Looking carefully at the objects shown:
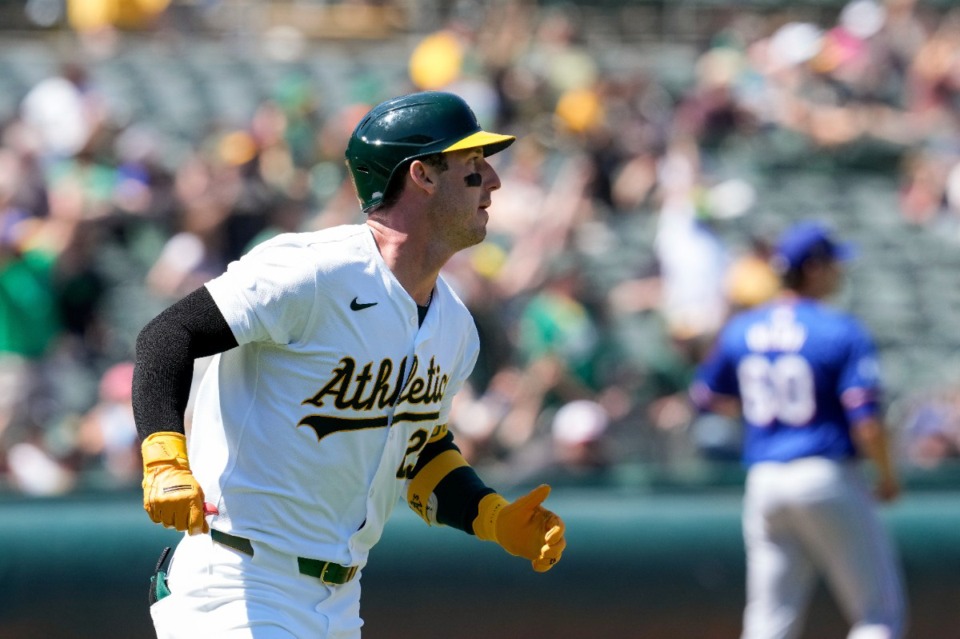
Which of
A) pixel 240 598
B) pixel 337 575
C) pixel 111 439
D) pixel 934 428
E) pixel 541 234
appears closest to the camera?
pixel 240 598

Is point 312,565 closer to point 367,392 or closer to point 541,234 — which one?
point 367,392

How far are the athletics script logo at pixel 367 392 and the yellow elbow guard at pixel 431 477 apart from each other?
1.06 ft

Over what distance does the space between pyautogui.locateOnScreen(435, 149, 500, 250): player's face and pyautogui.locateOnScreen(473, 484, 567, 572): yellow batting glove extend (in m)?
0.63

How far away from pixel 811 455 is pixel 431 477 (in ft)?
8.09

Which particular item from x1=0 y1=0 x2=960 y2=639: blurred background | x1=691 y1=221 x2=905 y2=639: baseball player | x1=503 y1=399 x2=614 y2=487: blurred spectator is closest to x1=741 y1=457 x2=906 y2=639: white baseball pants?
x1=691 y1=221 x2=905 y2=639: baseball player

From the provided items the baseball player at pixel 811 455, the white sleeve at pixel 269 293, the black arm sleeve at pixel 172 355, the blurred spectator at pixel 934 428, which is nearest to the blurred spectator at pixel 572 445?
the baseball player at pixel 811 455

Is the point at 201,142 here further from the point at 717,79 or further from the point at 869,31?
the point at 869,31

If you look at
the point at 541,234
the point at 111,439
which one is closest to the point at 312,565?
the point at 111,439

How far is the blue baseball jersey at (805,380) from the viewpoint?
5.49 metres

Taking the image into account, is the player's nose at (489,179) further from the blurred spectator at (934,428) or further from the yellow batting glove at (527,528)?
the blurred spectator at (934,428)

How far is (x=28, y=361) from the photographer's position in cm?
704

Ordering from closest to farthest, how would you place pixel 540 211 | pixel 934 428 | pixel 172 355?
pixel 172 355 < pixel 934 428 < pixel 540 211

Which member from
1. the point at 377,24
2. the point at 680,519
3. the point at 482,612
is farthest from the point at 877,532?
the point at 377,24

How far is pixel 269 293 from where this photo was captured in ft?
9.41
